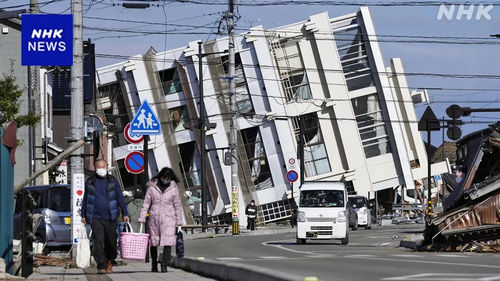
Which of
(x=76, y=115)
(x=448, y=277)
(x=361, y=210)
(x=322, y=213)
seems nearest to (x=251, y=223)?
(x=361, y=210)

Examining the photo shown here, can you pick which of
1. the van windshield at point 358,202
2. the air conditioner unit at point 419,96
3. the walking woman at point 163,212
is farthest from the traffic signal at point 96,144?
the air conditioner unit at point 419,96

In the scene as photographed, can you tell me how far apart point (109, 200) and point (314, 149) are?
188 ft

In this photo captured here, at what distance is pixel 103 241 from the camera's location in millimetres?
18156

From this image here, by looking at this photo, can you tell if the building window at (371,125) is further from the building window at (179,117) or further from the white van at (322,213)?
the white van at (322,213)

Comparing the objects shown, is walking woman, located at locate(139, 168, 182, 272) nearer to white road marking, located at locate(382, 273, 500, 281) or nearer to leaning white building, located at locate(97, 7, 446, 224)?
white road marking, located at locate(382, 273, 500, 281)

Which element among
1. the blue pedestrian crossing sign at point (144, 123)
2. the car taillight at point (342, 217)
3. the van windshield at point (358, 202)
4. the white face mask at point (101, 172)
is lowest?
the white face mask at point (101, 172)

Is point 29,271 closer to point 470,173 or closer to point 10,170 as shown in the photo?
point 10,170

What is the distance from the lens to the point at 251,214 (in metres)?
57.4

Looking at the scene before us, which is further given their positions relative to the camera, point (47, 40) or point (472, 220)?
point (472, 220)

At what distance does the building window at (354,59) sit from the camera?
73562 millimetres

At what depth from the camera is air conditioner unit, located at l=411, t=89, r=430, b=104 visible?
87.2 meters

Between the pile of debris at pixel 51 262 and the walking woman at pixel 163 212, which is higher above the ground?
the walking woman at pixel 163 212

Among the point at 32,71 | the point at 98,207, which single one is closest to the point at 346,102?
the point at 32,71

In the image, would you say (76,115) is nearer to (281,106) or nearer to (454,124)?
(454,124)
